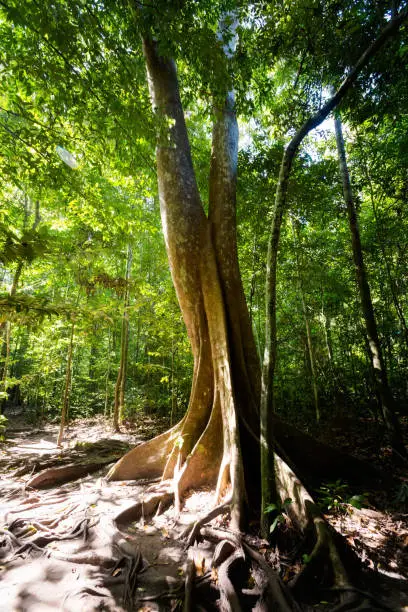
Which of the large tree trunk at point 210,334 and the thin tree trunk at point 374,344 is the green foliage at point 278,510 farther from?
the thin tree trunk at point 374,344

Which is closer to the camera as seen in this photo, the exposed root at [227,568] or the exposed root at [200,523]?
the exposed root at [227,568]

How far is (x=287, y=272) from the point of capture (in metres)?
7.73

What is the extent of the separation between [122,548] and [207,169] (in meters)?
6.97

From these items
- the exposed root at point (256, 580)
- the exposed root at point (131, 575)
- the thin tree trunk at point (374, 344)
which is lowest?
the exposed root at point (131, 575)

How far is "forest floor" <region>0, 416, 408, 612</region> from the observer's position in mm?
2156

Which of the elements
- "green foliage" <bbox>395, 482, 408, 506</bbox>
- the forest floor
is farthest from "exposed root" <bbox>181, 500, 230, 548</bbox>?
"green foliage" <bbox>395, 482, 408, 506</bbox>

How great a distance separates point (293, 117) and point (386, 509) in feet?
16.3

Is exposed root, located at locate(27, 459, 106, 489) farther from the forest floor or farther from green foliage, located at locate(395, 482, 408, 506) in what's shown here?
green foliage, located at locate(395, 482, 408, 506)

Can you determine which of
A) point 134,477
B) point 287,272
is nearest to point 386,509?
point 134,477

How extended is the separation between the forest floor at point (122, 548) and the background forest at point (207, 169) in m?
2.20

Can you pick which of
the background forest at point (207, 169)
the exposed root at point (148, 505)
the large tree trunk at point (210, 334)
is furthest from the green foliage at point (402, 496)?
the background forest at point (207, 169)

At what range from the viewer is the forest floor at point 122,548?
2.16 metres

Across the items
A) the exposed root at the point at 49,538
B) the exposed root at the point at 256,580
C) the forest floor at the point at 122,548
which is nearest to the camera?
the exposed root at the point at 256,580

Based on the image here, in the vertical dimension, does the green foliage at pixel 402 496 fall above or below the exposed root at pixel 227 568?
above
